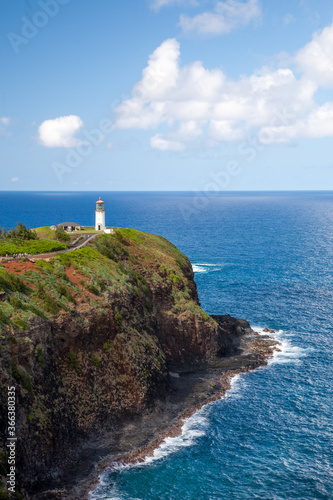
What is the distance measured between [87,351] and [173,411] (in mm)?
13450

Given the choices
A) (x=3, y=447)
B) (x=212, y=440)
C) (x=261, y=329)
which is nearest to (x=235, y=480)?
(x=212, y=440)

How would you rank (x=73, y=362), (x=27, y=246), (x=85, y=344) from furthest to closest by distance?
(x=27, y=246)
(x=85, y=344)
(x=73, y=362)

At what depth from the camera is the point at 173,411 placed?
183ft

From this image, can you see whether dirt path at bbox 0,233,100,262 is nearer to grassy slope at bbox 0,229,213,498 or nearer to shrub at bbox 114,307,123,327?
grassy slope at bbox 0,229,213,498

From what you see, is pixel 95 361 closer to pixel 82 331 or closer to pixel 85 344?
pixel 85 344

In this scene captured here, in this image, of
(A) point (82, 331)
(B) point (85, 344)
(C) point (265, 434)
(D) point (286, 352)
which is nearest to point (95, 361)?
(B) point (85, 344)

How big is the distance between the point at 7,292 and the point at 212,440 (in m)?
28.4

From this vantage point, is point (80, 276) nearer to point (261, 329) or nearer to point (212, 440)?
point (212, 440)

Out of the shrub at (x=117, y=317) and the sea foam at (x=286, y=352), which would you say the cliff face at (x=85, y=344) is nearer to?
the shrub at (x=117, y=317)

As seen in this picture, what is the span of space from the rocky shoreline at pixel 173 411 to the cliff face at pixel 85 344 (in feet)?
4.79

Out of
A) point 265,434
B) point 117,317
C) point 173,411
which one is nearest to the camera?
point 265,434

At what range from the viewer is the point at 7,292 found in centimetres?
4925

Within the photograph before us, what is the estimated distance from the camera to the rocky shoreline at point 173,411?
43.7 meters

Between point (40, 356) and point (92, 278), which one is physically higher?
point (92, 278)
